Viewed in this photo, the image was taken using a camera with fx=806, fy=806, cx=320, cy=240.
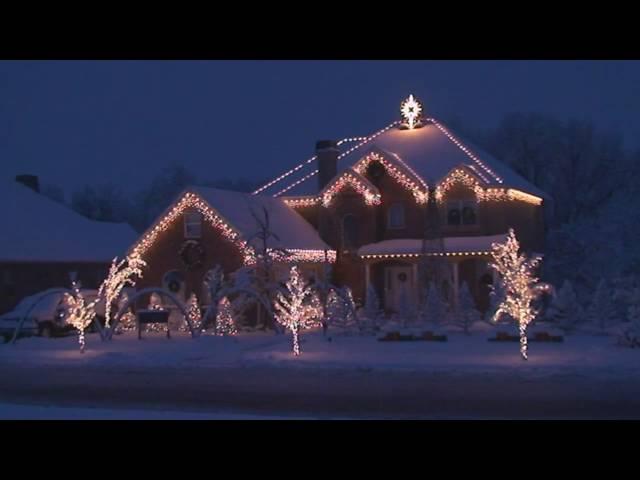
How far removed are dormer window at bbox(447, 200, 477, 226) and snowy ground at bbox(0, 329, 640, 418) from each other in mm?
10233

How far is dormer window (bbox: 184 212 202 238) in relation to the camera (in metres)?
Result: 34.7

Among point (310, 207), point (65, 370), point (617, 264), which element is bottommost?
point (65, 370)

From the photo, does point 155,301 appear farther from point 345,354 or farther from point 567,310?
point 567,310

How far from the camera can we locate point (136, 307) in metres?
35.0

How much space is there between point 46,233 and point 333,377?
98.8ft

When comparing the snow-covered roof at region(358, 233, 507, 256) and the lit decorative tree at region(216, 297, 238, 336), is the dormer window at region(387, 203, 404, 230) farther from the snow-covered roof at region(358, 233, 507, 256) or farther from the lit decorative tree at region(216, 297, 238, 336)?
the lit decorative tree at region(216, 297, 238, 336)

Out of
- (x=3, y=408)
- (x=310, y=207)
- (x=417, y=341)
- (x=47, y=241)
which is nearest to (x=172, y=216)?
(x=310, y=207)

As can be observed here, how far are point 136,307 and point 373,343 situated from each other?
1401cm

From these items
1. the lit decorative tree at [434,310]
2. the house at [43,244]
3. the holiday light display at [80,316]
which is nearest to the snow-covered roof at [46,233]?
the house at [43,244]

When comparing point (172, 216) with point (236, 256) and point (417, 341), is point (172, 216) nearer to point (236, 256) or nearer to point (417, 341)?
point (236, 256)

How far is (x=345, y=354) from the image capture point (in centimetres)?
2178

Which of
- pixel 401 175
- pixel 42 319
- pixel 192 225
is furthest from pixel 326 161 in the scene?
pixel 42 319

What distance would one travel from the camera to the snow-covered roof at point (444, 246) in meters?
33.8

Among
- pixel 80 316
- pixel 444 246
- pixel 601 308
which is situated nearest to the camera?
pixel 80 316
